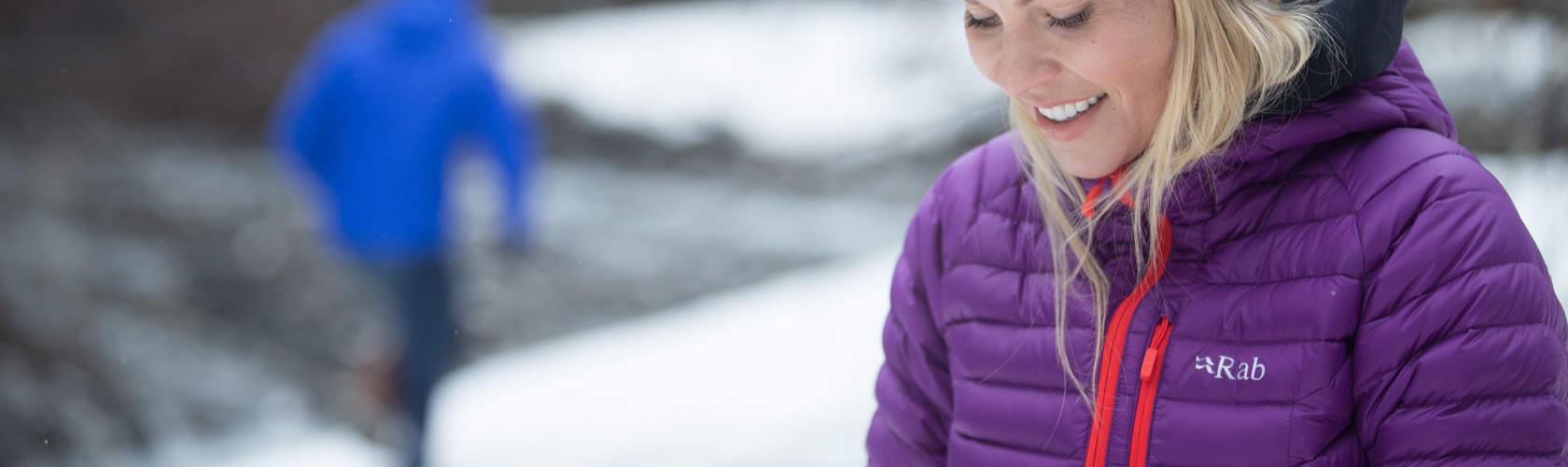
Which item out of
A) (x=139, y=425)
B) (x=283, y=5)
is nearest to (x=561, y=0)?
(x=283, y=5)

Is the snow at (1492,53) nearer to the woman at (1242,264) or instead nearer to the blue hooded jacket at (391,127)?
the woman at (1242,264)

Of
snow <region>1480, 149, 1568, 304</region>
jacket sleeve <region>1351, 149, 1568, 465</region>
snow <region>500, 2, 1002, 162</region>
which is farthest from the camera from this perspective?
snow <region>500, 2, 1002, 162</region>

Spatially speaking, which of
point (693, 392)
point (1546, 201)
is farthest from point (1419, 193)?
point (693, 392)

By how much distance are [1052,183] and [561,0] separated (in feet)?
37.9

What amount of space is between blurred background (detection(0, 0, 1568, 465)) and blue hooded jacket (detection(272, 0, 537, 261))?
0.40 meters

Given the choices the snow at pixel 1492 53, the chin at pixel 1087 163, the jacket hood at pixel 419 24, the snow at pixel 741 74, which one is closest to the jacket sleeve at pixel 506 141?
the jacket hood at pixel 419 24

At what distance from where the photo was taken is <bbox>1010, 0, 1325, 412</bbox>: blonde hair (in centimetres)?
94

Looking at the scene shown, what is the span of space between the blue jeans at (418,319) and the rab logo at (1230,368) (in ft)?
8.24

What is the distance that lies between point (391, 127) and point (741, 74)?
23.6ft

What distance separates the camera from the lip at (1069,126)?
100cm

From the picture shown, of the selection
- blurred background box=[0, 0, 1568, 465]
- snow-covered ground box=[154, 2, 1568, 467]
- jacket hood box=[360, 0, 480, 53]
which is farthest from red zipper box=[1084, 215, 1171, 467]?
jacket hood box=[360, 0, 480, 53]

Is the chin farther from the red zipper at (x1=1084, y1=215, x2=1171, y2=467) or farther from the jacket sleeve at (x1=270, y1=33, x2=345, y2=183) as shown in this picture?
the jacket sleeve at (x1=270, y1=33, x2=345, y2=183)

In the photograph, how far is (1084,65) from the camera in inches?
38.1

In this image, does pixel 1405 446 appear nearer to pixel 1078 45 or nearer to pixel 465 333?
pixel 1078 45
